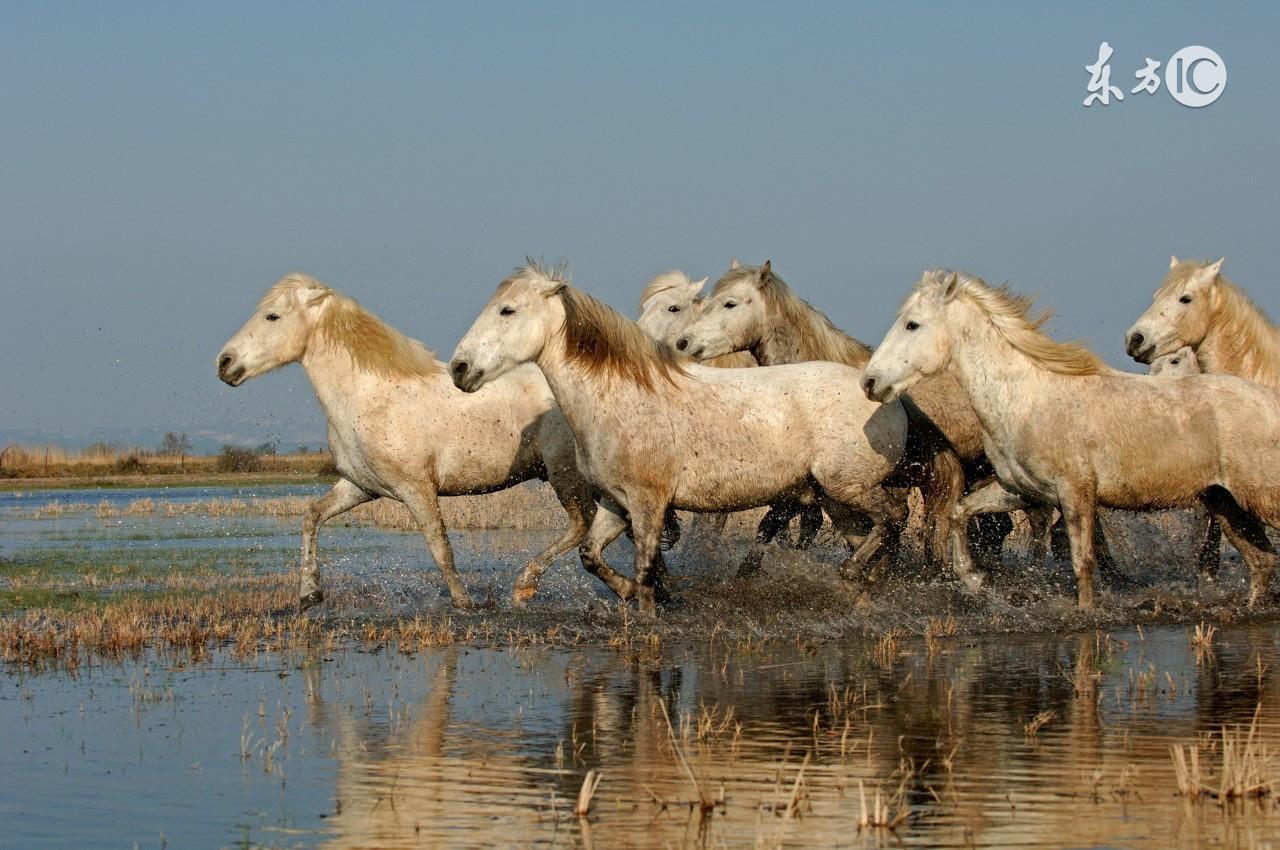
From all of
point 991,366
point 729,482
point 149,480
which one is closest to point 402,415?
point 729,482

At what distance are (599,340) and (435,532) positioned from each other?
7.42 ft

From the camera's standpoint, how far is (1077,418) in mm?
10461

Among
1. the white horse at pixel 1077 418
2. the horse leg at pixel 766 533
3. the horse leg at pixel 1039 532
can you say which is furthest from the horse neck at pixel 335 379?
the horse leg at pixel 1039 532

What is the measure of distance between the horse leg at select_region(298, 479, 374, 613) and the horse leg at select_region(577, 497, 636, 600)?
230cm

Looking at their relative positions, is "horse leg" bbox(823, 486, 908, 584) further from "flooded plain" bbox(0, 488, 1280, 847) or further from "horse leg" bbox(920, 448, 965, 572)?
"horse leg" bbox(920, 448, 965, 572)

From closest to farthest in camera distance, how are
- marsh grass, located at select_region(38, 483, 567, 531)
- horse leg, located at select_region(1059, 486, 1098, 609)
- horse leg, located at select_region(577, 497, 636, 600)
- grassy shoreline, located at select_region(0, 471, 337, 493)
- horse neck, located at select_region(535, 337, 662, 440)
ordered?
horse leg, located at select_region(1059, 486, 1098, 609)
horse neck, located at select_region(535, 337, 662, 440)
horse leg, located at select_region(577, 497, 636, 600)
marsh grass, located at select_region(38, 483, 567, 531)
grassy shoreline, located at select_region(0, 471, 337, 493)

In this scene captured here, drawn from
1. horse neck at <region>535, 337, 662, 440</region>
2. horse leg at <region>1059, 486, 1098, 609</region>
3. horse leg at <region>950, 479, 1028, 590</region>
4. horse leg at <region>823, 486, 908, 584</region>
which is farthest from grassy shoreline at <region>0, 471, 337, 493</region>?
horse leg at <region>1059, 486, 1098, 609</region>

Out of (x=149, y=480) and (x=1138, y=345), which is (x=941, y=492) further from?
(x=149, y=480)

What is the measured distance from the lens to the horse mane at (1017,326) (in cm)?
1055

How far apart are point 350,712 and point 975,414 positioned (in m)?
5.53

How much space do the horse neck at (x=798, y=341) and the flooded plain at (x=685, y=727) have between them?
163 centimetres

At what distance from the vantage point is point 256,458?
50.5 meters

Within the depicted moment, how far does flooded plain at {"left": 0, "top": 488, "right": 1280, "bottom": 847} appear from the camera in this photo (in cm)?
518

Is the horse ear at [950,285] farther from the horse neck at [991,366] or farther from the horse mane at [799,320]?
the horse mane at [799,320]
